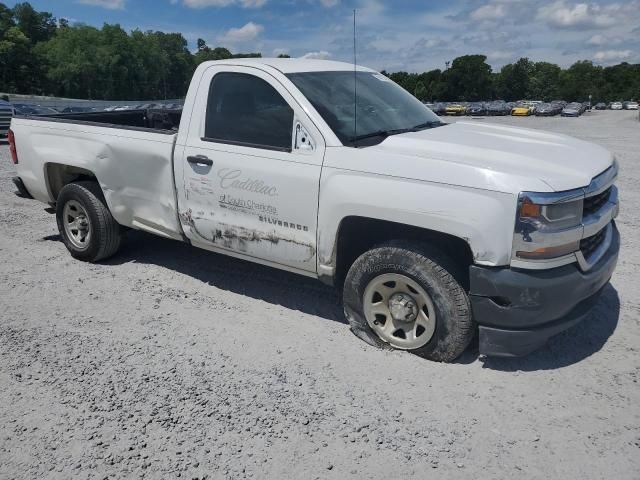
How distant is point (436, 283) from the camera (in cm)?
340

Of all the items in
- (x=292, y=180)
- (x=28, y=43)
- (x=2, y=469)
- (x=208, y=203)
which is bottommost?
(x=2, y=469)

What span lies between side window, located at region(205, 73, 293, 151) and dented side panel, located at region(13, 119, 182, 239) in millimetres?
481

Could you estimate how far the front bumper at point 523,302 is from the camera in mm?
3133

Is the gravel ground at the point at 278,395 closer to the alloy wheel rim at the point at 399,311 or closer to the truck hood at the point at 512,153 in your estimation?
the alloy wheel rim at the point at 399,311

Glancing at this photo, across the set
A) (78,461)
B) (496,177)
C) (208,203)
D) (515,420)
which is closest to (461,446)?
(515,420)

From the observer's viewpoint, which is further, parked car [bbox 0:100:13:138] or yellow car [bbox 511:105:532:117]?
yellow car [bbox 511:105:532:117]

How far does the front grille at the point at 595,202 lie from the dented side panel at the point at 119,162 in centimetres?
313

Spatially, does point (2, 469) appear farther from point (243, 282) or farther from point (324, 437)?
point (243, 282)

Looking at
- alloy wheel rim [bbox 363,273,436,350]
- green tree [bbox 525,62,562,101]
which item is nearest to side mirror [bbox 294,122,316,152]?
alloy wheel rim [bbox 363,273,436,350]

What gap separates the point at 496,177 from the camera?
3.09 meters

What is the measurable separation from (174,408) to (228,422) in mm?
366

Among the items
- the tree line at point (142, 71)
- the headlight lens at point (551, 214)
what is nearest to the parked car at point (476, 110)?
the tree line at point (142, 71)

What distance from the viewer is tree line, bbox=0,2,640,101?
92750 mm

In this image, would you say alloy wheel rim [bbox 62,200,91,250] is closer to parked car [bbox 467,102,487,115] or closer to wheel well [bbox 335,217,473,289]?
wheel well [bbox 335,217,473,289]
